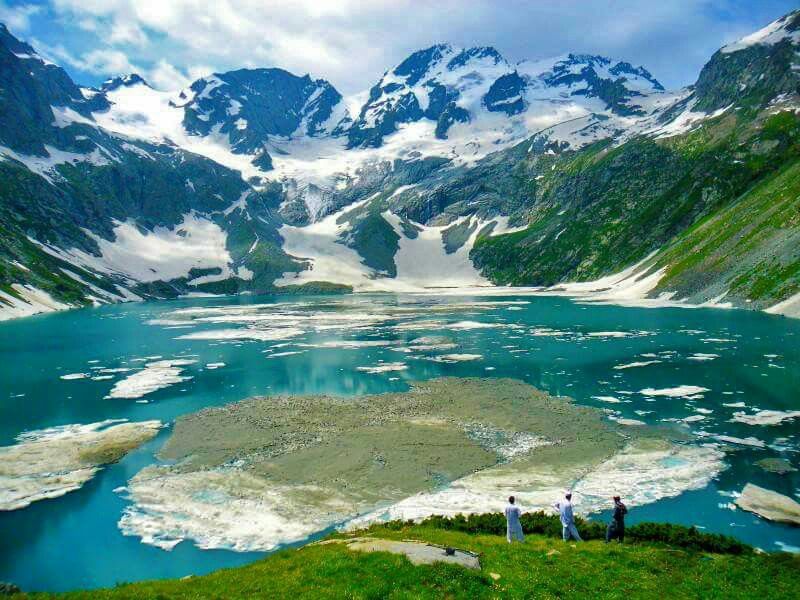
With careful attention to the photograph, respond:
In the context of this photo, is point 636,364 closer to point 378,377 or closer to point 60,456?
point 378,377

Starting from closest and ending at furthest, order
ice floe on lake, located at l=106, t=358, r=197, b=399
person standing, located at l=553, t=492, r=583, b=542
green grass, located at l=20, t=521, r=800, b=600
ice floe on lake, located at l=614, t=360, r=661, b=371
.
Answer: green grass, located at l=20, t=521, r=800, b=600 → person standing, located at l=553, t=492, r=583, b=542 → ice floe on lake, located at l=106, t=358, r=197, b=399 → ice floe on lake, located at l=614, t=360, r=661, b=371

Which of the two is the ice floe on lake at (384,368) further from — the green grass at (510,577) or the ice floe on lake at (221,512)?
the green grass at (510,577)

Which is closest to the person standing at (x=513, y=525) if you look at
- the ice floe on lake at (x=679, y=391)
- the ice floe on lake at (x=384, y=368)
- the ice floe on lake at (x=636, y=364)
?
the ice floe on lake at (x=679, y=391)

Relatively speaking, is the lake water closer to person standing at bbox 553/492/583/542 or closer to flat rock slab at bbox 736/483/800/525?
flat rock slab at bbox 736/483/800/525

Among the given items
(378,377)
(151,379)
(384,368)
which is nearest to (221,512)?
(378,377)

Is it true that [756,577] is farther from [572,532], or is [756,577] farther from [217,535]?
[217,535]

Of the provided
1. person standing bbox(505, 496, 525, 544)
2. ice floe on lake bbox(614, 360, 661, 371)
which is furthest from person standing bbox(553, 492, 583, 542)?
ice floe on lake bbox(614, 360, 661, 371)

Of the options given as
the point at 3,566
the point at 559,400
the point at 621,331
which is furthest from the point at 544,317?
the point at 3,566
